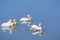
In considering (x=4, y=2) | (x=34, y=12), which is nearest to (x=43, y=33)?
(x=34, y=12)

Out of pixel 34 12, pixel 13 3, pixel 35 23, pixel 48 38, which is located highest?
pixel 13 3

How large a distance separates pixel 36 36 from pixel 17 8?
0.29 metres

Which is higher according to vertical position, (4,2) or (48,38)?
(4,2)

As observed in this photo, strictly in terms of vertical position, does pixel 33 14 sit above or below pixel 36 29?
above

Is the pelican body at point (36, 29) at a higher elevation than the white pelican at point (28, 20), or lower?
lower

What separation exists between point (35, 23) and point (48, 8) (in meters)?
0.18

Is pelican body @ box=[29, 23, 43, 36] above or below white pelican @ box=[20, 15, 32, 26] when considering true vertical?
below

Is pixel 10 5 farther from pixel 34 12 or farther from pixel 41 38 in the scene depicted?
pixel 41 38

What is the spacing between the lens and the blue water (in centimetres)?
125

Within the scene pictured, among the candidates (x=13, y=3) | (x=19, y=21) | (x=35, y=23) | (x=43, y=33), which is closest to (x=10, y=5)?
(x=13, y=3)

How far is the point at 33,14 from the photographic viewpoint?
1.29 m

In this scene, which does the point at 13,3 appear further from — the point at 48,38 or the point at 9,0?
the point at 48,38

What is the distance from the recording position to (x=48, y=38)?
4.09ft

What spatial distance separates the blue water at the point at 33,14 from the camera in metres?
1.25
